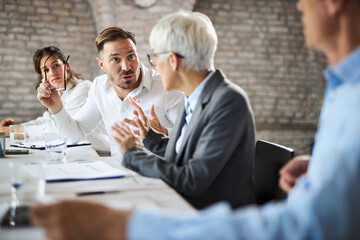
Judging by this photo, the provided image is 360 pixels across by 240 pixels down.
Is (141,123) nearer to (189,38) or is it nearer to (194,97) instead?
(194,97)

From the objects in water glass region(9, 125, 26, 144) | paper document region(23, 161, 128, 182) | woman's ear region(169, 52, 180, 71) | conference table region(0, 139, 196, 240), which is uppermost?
woman's ear region(169, 52, 180, 71)

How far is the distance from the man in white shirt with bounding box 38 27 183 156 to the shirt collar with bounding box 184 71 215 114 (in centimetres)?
87

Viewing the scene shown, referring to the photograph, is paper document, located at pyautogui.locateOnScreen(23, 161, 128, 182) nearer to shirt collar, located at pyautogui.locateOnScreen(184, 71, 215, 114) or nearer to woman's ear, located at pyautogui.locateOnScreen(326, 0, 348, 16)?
shirt collar, located at pyautogui.locateOnScreen(184, 71, 215, 114)

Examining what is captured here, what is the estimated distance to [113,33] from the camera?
2834 millimetres

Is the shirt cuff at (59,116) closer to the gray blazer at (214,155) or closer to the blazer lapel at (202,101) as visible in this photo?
the gray blazer at (214,155)

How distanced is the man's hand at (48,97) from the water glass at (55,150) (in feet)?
2.00

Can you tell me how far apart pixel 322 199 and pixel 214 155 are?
2.72 ft

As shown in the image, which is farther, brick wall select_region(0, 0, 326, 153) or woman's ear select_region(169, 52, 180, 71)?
brick wall select_region(0, 0, 326, 153)

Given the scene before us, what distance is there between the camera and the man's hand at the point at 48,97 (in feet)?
8.54

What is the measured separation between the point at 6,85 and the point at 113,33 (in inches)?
128

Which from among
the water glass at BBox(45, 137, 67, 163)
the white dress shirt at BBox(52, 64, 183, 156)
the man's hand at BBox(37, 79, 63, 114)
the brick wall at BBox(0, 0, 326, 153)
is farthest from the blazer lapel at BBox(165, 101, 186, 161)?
the brick wall at BBox(0, 0, 326, 153)

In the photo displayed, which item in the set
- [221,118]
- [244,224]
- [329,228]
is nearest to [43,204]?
[244,224]

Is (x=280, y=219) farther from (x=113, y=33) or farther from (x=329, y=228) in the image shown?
(x=113, y=33)

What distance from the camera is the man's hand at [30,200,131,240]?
0.82 meters
